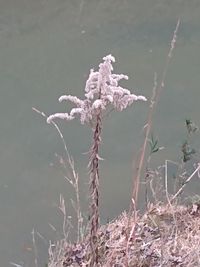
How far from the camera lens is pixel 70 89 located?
4.82m

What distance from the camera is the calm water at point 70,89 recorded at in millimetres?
3748

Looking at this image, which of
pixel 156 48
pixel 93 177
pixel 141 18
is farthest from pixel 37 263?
pixel 141 18

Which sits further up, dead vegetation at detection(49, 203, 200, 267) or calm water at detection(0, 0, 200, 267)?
calm water at detection(0, 0, 200, 267)

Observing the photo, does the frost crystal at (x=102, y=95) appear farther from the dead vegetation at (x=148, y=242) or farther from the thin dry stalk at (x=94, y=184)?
the dead vegetation at (x=148, y=242)

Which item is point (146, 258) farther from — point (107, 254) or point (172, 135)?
point (172, 135)

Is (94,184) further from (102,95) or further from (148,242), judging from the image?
(148,242)

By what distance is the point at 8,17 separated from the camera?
5.94m

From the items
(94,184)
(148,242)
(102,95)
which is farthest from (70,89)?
(102,95)

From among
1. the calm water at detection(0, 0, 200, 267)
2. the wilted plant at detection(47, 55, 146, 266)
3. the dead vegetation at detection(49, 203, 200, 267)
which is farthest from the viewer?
the calm water at detection(0, 0, 200, 267)

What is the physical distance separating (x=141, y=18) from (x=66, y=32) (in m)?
0.66

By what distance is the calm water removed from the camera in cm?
375

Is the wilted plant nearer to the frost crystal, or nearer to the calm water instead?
the frost crystal

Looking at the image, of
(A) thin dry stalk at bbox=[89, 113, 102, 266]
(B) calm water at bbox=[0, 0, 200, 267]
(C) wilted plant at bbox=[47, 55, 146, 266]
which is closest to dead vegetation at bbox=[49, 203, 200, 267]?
(A) thin dry stalk at bbox=[89, 113, 102, 266]

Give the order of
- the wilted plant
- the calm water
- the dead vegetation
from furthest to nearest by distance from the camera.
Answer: the calm water < the dead vegetation < the wilted plant
